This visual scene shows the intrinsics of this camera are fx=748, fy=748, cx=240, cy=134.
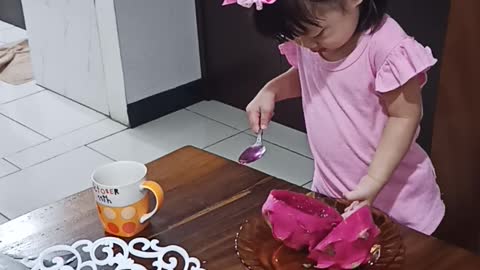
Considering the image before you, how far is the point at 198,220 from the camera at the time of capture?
1.02m

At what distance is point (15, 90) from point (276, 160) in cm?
126

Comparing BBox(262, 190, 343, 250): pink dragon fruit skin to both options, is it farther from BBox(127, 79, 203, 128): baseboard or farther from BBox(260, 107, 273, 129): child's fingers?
BBox(127, 79, 203, 128): baseboard

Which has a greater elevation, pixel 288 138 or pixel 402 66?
pixel 402 66

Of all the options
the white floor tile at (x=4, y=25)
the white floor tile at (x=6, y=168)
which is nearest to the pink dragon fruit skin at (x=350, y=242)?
the white floor tile at (x=6, y=168)

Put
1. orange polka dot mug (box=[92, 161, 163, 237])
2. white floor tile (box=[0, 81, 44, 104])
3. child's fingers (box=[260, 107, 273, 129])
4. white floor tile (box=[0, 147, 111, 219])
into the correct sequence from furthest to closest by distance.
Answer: white floor tile (box=[0, 81, 44, 104]) < white floor tile (box=[0, 147, 111, 219]) < child's fingers (box=[260, 107, 273, 129]) < orange polka dot mug (box=[92, 161, 163, 237])

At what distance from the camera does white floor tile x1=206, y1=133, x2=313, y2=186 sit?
2271mm

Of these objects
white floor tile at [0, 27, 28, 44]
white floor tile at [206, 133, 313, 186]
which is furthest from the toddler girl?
white floor tile at [0, 27, 28, 44]

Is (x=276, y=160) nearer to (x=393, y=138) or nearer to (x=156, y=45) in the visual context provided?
(x=156, y=45)

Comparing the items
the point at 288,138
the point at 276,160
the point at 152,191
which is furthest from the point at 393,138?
the point at 288,138

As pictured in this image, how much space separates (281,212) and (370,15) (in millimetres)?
333

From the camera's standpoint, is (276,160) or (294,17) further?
(276,160)

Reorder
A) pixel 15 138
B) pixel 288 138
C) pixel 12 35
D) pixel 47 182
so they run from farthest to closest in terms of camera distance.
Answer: pixel 12 35, pixel 15 138, pixel 288 138, pixel 47 182

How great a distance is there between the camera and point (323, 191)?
4.03ft

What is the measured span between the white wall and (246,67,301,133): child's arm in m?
1.39
